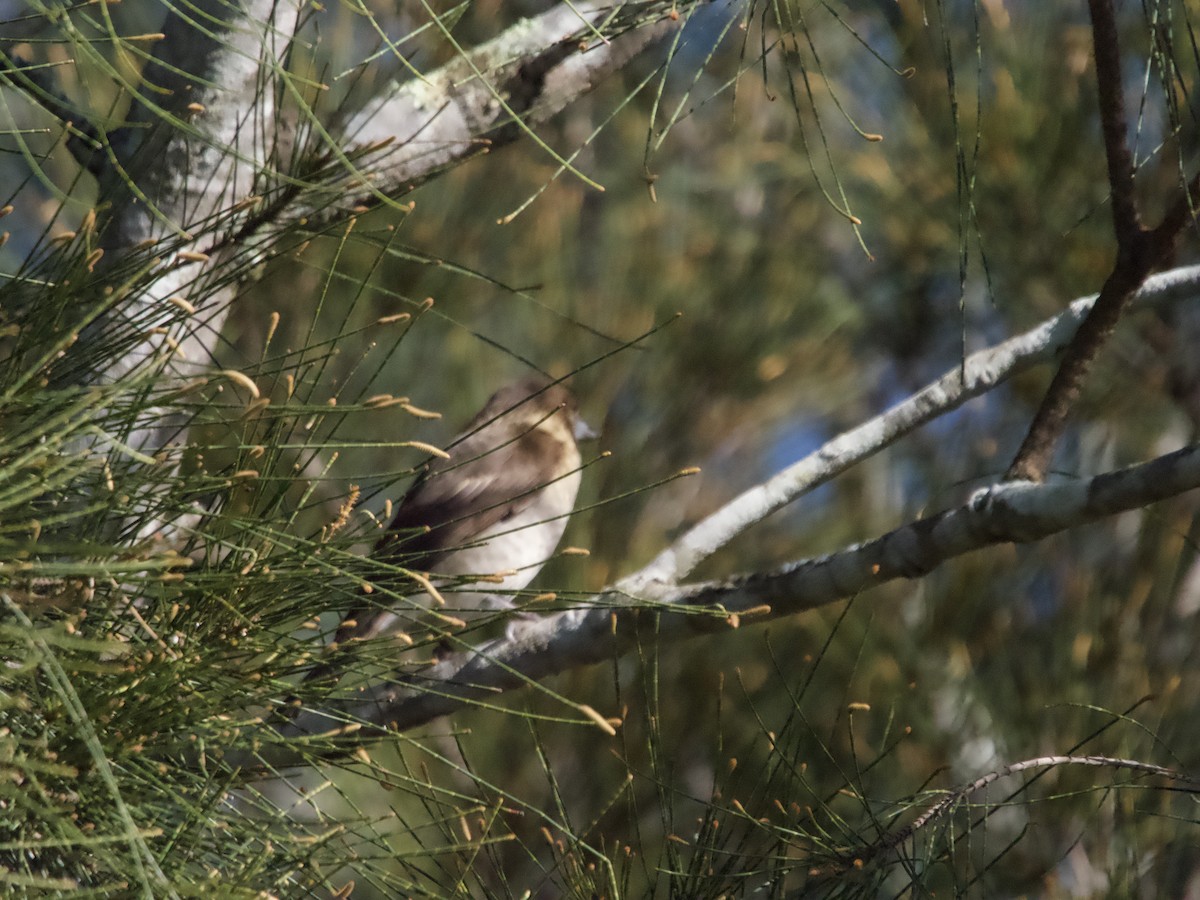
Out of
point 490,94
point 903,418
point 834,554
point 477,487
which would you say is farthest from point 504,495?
point 834,554

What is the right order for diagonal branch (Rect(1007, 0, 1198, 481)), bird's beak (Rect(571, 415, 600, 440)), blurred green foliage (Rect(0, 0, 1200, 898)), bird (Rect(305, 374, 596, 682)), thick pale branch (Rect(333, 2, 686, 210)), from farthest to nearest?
bird's beak (Rect(571, 415, 600, 440))
blurred green foliage (Rect(0, 0, 1200, 898))
bird (Rect(305, 374, 596, 682))
thick pale branch (Rect(333, 2, 686, 210))
diagonal branch (Rect(1007, 0, 1198, 481))

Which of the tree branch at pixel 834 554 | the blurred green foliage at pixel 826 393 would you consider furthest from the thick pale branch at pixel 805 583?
the blurred green foliage at pixel 826 393

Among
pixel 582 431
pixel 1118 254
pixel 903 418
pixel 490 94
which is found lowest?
pixel 582 431

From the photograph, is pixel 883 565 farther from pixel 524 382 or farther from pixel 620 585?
pixel 524 382

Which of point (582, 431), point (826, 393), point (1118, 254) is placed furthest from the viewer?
point (826, 393)

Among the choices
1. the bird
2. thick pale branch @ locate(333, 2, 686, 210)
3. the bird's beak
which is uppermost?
thick pale branch @ locate(333, 2, 686, 210)

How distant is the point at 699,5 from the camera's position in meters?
1.75

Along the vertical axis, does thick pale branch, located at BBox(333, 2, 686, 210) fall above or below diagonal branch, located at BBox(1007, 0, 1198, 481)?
above

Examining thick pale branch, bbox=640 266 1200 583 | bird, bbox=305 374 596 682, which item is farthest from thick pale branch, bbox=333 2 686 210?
bird, bbox=305 374 596 682

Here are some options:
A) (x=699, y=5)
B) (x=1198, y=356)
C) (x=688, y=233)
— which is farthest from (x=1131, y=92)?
(x=699, y=5)

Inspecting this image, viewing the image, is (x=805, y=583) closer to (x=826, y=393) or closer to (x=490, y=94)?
(x=490, y=94)

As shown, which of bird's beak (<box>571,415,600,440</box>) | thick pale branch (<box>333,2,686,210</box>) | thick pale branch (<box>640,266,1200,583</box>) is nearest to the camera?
thick pale branch (<box>640,266,1200,583</box>)

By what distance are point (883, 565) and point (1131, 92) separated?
7.56 feet

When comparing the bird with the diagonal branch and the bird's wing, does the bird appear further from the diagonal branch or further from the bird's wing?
the diagonal branch
